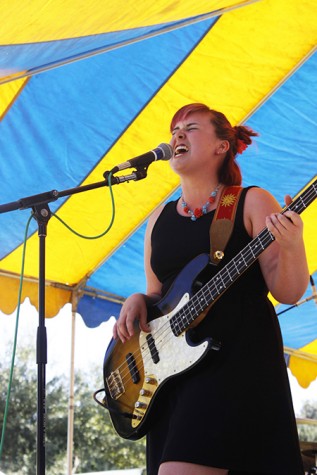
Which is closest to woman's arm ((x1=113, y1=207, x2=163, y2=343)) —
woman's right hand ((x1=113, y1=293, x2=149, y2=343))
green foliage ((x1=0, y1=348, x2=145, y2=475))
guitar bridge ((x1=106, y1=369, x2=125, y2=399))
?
woman's right hand ((x1=113, y1=293, x2=149, y2=343))

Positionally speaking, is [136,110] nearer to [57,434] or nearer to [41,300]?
[41,300]

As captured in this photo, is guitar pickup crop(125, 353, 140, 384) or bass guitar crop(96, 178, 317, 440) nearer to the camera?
bass guitar crop(96, 178, 317, 440)

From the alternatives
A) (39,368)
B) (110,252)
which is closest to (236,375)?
(39,368)

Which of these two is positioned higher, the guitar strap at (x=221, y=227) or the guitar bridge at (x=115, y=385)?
the guitar strap at (x=221, y=227)

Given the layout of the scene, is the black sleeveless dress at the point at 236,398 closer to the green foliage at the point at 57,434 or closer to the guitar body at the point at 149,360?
the guitar body at the point at 149,360

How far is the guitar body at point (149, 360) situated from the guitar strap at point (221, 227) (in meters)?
0.04

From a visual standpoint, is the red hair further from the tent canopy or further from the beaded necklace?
the tent canopy

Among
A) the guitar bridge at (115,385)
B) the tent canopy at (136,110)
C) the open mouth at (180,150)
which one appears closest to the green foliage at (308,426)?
the tent canopy at (136,110)

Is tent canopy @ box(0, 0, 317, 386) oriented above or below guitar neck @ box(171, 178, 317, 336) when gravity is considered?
above

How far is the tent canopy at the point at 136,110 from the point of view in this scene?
3.61 metres

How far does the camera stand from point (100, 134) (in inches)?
161

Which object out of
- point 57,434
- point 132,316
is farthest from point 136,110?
point 57,434

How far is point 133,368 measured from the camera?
7.47 feet

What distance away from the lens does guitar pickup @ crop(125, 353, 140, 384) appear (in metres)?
2.25
